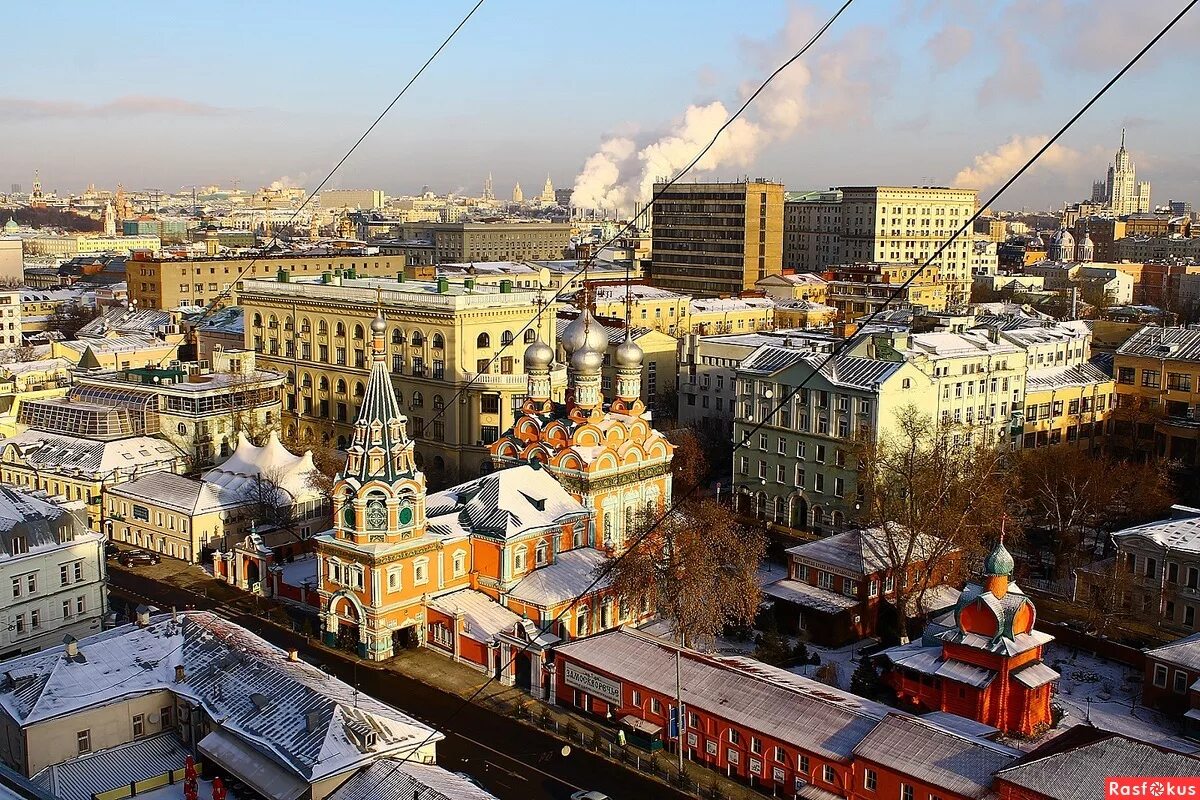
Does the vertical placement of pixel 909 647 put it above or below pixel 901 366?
below

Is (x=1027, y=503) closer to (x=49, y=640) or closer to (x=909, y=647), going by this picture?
(x=909, y=647)

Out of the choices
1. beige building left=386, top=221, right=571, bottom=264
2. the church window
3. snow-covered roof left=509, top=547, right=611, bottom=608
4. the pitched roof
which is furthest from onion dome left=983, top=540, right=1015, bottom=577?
beige building left=386, top=221, right=571, bottom=264

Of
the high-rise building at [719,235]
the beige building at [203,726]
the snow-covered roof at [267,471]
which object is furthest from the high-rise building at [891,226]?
the beige building at [203,726]

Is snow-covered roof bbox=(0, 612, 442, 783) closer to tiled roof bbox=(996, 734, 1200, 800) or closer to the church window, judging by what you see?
the church window

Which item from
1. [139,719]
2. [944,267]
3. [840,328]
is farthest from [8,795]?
[944,267]

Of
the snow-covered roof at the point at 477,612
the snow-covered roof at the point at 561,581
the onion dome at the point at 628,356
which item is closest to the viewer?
the snow-covered roof at the point at 477,612

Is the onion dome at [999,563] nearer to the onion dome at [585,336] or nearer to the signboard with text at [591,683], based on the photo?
the signboard with text at [591,683]
